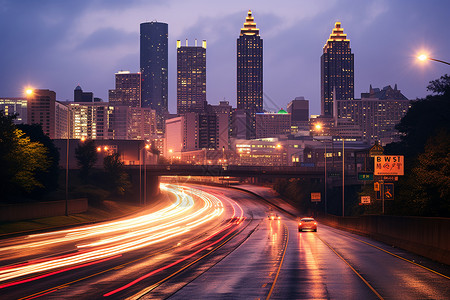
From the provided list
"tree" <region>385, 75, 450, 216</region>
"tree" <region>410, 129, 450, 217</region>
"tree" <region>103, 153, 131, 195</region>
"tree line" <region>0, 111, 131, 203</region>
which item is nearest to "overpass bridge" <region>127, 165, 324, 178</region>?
"tree" <region>103, 153, 131, 195</region>

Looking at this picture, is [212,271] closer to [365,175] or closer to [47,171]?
[365,175]

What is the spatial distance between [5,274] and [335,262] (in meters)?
14.9

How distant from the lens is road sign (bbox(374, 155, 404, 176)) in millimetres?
39438

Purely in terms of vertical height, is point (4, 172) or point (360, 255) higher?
point (4, 172)

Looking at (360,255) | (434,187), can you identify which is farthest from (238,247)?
(434,187)

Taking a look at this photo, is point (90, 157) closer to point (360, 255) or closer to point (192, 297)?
point (360, 255)

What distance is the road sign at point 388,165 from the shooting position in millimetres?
39438

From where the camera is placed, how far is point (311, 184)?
12988 cm

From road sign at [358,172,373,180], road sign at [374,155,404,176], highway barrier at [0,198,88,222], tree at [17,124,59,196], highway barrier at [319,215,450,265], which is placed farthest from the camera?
tree at [17,124,59,196]

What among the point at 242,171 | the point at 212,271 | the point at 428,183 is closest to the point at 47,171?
the point at 428,183

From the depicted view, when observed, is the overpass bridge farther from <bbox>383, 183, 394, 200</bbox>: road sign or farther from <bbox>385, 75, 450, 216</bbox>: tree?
<bbox>383, 183, 394, 200</bbox>: road sign

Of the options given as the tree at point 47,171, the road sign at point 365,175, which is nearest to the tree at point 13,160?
the tree at point 47,171

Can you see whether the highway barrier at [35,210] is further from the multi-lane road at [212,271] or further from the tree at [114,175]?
the tree at [114,175]

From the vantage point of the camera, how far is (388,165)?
39.7 m
